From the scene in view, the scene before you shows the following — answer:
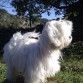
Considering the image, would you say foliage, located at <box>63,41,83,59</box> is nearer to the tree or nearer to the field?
the field

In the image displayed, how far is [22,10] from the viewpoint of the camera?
27.6m

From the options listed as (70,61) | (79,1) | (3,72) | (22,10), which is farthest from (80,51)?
(22,10)

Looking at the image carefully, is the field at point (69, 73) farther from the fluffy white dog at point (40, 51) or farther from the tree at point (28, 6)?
the tree at point (28, 6)

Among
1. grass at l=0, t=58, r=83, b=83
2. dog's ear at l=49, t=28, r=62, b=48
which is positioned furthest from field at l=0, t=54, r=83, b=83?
dog's ear at l=49, t=28, r=62, b=48

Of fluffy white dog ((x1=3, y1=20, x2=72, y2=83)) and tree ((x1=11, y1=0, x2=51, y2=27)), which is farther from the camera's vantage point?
tree ((x1=11, y1=0, x2=51, y2=27))

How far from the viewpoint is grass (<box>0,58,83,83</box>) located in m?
10.1

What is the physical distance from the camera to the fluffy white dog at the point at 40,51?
7.66 meters

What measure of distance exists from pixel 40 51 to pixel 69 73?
11.8ft

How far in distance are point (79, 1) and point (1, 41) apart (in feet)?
20.5

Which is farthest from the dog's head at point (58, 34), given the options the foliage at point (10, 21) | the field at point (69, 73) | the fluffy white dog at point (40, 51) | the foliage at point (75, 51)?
the foliage at point (10, 21)

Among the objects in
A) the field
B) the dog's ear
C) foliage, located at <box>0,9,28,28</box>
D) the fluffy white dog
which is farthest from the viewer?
foliage, located at <box>0,9,28,28</box>

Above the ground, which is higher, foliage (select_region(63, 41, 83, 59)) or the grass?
the grass

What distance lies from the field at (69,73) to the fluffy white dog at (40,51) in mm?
855

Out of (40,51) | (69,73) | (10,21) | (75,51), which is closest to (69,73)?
(69,73)
